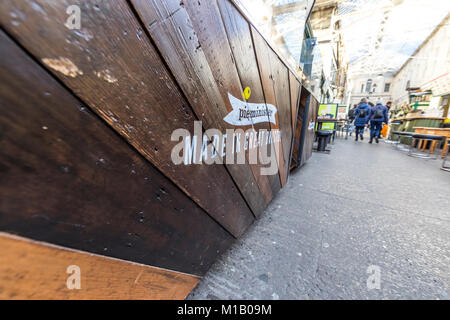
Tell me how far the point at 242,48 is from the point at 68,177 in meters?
1.16

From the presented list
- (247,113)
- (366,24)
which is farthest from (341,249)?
(366,24)

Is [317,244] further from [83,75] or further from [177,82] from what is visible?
[83,75]

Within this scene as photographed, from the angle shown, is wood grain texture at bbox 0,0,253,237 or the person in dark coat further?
the person in dark coat

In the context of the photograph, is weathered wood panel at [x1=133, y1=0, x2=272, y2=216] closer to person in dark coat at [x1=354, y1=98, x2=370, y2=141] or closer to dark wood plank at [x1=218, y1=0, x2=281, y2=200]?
dark wood plank at [x1=218, y1=0, x2=281, y2=200]

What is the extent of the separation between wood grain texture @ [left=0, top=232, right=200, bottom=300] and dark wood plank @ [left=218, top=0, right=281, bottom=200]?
119cm

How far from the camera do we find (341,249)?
4.89 ft

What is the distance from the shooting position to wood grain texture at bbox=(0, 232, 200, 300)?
426 mm

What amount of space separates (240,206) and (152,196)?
2.88 feet

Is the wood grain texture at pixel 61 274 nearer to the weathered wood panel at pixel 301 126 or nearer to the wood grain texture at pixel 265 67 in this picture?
the wood grain texture at pixel 265 67

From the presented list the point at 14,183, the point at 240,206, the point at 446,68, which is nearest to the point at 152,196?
the point at 14,183

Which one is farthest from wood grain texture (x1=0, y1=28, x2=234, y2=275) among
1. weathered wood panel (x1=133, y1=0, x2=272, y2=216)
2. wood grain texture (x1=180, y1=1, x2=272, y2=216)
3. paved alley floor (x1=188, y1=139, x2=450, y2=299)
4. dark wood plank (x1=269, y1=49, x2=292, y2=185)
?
dark wood plank (x1=269, y1=49, x2=292, y2=185)

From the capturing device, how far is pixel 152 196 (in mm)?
741

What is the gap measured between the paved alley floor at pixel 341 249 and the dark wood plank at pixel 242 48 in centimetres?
106

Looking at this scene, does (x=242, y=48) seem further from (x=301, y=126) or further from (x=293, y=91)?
(x=301, y=126)
